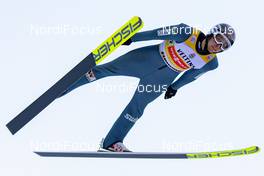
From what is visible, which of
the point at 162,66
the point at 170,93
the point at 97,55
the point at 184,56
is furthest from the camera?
the point at 170,93

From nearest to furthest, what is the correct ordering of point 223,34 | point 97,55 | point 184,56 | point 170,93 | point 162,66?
point 97,55, point 223,34, point 184,56, point 162,66, point 170,93

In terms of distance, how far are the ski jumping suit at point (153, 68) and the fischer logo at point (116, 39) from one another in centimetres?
87

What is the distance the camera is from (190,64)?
588cm

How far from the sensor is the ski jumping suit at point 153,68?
580 centimetres

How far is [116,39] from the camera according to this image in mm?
4906

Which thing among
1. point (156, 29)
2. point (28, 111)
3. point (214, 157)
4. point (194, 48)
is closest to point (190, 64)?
point (194, 48)

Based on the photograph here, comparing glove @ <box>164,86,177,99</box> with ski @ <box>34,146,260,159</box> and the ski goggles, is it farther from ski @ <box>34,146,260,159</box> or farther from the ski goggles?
the ski goggles

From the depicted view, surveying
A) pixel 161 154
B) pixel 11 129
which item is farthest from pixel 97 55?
pixel 161 154

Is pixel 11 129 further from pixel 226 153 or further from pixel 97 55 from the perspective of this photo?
pixel 226 153

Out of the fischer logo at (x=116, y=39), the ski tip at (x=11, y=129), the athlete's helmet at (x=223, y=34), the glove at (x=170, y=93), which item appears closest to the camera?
the fischer logo at (x=116, y=39)

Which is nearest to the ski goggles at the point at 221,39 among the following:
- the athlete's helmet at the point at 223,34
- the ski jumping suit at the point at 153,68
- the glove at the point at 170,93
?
the athlete's helmet at the point at 223,34

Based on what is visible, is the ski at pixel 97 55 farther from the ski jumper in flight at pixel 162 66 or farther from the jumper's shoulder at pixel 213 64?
the jumper's shoulder at pixel 213 64

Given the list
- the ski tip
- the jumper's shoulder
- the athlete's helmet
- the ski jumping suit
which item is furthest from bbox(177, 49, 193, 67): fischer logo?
the ski tip

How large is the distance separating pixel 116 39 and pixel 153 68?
3.73ft
